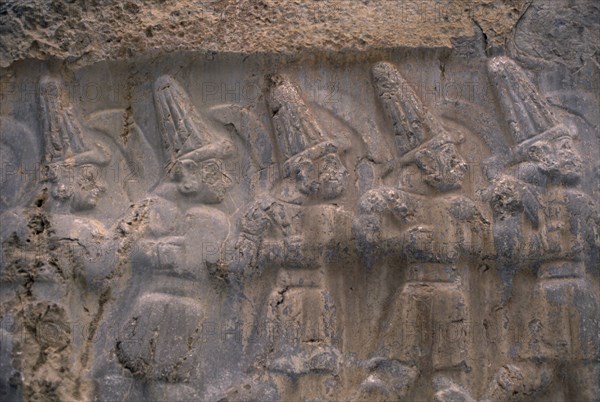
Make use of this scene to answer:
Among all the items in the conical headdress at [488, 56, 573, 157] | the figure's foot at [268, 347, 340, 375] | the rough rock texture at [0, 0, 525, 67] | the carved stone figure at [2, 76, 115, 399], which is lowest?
the figure's foot at [268, 347, 340, 375]

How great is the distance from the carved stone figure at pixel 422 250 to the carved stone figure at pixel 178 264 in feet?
2.25

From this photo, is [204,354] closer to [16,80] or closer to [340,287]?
[340,287]

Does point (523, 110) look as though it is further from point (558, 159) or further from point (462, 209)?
point (462, 209)

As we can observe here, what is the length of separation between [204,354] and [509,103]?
1794mm

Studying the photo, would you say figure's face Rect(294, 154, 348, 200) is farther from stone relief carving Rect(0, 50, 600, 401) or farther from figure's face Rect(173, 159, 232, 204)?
figure's face Rect(173, 159, 232, 204)

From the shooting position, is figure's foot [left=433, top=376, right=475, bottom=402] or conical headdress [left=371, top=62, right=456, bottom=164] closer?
figure's foot [left=433, top=376, right=475, bottom=402]

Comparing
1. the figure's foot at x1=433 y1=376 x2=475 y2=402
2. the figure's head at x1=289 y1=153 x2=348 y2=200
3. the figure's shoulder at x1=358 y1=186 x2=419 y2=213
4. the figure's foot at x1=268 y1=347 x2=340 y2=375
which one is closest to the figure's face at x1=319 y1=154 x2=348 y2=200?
the figure's head at x1=289 y1=153 x2=348 y2=200

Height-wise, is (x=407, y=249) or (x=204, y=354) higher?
(x=407, y=249)

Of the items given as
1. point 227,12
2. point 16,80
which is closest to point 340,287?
point 227,12

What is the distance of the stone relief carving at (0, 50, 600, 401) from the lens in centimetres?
389

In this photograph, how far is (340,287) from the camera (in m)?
4.02

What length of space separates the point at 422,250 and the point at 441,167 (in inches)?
15.4

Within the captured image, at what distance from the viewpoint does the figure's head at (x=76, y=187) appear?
3.96 metres

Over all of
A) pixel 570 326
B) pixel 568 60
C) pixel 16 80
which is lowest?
pixel 570 326
